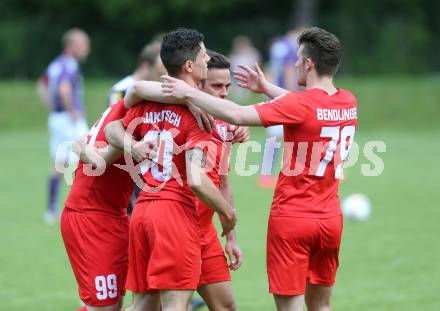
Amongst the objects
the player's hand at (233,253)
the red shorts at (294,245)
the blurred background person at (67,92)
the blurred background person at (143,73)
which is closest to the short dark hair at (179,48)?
the red shorts at (294,245)

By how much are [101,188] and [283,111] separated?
4.52 feet

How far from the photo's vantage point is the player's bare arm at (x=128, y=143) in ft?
18.7

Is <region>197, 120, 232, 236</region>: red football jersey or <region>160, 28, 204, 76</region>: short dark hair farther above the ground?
<region>160, 28, 204, 76</region>: short dark hair

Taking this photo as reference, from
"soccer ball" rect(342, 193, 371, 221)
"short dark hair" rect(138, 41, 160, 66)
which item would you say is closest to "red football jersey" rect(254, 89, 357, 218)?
"short dark hair" rect(138, 41, 160, 66)

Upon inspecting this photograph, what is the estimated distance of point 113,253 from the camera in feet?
20.2

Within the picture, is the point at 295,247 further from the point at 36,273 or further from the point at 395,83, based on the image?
the point at 395,83

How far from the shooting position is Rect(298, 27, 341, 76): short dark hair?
5754 mm

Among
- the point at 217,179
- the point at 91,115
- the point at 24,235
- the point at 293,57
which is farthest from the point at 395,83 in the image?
the point at 217,179

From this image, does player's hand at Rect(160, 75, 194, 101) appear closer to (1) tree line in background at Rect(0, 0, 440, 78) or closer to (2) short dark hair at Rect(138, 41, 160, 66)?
(2) short dark hair at Rect(138, 41, 160, 66)

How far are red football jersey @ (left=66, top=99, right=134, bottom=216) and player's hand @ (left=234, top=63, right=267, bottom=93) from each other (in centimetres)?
84

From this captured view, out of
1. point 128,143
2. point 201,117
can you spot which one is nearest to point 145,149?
point 128,143

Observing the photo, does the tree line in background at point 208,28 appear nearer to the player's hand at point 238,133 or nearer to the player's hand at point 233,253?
the player's hand at point 238,133

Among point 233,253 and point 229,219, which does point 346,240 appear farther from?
point 229,219

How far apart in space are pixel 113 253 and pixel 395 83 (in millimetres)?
26183
